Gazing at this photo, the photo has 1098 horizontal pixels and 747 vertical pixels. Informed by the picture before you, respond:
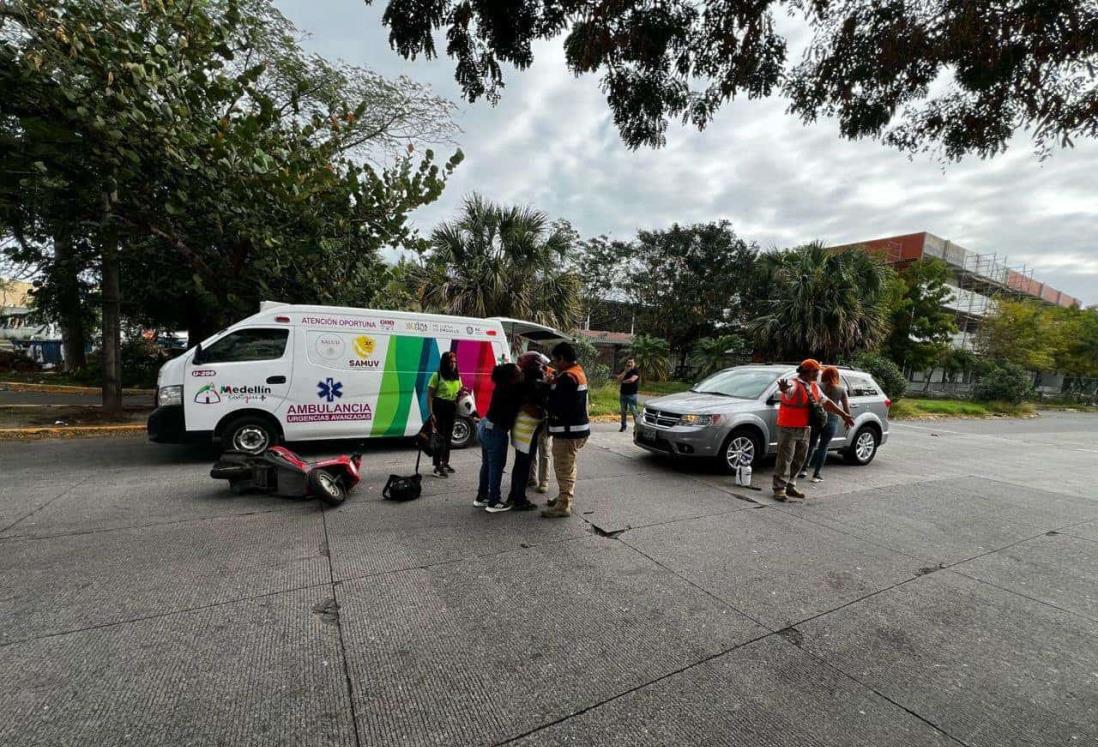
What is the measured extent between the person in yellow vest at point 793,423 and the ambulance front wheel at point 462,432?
4641mm

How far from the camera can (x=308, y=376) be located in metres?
6.67

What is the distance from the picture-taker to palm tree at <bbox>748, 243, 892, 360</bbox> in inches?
698

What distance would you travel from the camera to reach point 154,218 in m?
8.04

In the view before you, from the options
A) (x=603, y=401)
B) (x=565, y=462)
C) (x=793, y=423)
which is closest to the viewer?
(x=565, y=462)

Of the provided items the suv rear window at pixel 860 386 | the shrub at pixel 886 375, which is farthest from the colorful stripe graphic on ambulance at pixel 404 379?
the shrub at pixel 886 375

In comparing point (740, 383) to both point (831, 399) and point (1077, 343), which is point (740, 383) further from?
point (1077, 343)

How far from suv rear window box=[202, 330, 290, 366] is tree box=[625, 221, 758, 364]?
24125 millimetres

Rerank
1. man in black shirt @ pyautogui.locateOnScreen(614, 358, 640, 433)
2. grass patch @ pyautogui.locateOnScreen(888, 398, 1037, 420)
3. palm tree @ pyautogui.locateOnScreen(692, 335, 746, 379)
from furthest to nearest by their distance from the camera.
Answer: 1. palm tree @ pyautogui.locateOnScreen(692, 335, 746, 379)
2. grass patch @ pyautogui.locateOnScreen(888, 398, 1037, 420)
3. man in black shirt @ pyautogui.locateOnScreen(614, 358, 640, 433)

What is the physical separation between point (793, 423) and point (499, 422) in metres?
3.44

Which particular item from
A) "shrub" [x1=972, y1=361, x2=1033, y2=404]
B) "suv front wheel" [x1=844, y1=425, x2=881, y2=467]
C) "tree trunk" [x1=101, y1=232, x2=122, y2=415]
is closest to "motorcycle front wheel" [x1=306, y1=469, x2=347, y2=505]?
"suv front wheel" [x1=844, y1=425, x2=881, y2=467]

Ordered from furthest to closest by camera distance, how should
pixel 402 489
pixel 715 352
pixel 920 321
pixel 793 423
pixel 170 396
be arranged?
pixel 920 321 < pixel 715 352 < pixel 170 396 < pixel 793 423 < pixel 402 489

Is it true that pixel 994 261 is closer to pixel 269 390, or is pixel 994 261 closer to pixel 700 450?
pixel 700 450

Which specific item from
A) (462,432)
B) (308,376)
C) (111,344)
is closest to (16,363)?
(111,344)

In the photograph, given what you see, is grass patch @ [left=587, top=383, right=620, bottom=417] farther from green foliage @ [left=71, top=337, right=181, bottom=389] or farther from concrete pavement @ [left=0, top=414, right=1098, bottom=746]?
green foliage @ [left=71, top=337, right=181, bottom=389]
